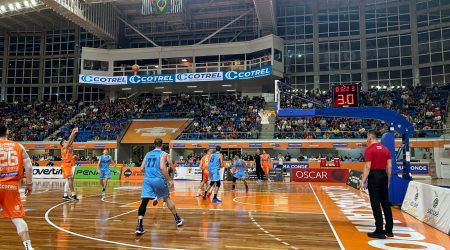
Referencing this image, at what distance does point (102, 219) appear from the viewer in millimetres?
9438

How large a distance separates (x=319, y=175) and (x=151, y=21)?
27874 mm

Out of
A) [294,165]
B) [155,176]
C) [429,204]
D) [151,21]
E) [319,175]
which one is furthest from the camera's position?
[151,21]

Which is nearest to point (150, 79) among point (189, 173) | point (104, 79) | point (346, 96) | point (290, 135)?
point (104, 79)

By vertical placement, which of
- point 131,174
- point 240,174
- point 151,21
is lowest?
point 131,174

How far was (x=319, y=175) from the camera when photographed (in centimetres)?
2342

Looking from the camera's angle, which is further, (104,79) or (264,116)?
(104,79)

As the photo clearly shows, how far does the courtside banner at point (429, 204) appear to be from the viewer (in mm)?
7914

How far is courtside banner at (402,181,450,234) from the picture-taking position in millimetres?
7914

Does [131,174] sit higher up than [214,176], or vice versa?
[214,176]

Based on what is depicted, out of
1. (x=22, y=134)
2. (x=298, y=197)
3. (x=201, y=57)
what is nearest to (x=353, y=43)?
(x=201, y=57)

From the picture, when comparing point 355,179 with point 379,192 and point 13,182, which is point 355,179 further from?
point 13,182

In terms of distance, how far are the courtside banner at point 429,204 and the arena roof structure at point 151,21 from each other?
25226 mm

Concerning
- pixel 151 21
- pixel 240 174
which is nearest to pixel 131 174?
A: pixel 240 174

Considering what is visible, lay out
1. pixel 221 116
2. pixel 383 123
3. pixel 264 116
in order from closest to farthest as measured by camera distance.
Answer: pixel 383 123 < pixel 264 116 < pixel 221 116
